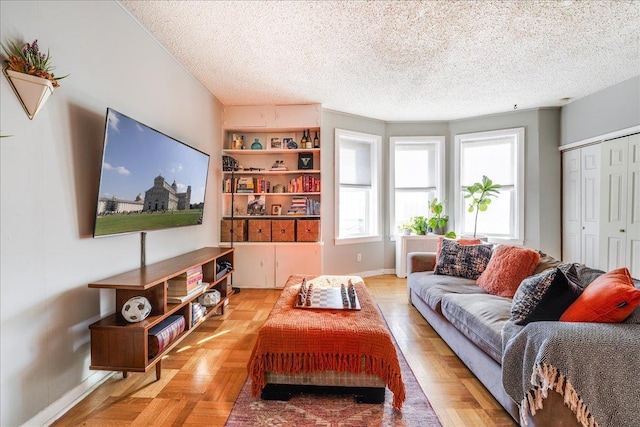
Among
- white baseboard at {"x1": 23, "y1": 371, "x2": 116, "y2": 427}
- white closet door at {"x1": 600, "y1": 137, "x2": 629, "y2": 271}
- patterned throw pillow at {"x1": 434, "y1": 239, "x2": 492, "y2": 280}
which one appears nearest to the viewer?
white baseboard at {"x1": 23, "y1": 371, "x2": 116, "y2": 427}

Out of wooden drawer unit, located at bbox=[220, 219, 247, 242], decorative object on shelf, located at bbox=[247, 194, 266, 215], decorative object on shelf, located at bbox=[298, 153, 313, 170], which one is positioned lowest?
wooden drawer unit, located at bbox=[220, 219, 247, 242]

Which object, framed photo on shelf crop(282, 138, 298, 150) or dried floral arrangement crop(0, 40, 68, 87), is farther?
framed photo on shelf crop(282, 138, 298, 150)

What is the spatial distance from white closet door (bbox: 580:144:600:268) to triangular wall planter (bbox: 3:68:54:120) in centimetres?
524

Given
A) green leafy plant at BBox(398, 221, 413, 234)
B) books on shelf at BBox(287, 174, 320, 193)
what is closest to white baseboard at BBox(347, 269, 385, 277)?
green leafy plant at BBox(398, 221, 413, 234)

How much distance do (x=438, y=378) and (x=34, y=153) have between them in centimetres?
265

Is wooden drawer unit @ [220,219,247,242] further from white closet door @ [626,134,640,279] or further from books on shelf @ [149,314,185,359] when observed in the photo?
white closet door @ [626,134,640,279]

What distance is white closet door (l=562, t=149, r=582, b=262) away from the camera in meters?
3.80

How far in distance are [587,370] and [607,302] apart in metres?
0.37

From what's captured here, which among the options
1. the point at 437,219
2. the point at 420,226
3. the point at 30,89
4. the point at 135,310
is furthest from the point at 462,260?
the point at 30,89

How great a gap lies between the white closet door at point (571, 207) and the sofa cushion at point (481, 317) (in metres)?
2.70

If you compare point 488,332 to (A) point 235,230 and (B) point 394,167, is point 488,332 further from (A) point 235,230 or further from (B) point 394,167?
(B) point 394,167

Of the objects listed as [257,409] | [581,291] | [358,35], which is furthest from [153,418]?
[358,35]

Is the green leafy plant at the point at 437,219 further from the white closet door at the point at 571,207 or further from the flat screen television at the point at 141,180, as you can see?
the flat screen television at the point at 141,180

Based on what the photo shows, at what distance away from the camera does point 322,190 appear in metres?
4.04
